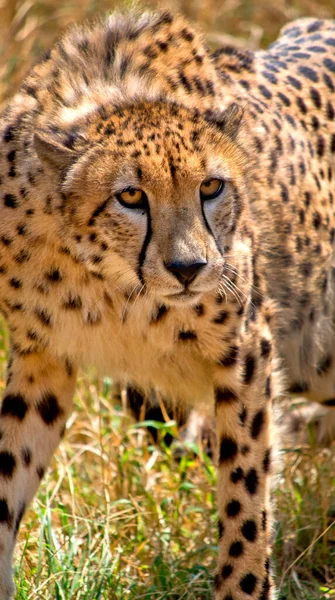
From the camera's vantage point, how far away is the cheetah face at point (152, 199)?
104 inches

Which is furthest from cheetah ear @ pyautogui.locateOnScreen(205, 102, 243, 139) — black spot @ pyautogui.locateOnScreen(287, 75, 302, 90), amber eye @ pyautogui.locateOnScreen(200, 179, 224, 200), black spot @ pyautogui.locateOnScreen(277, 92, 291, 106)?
black spot @ pyautogui.locateOnScreen(287, 75, 302, 90)

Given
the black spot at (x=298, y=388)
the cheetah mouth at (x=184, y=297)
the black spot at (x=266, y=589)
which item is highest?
the cheetah mouth at (x=184, y=297)

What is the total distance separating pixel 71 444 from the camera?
450 cm

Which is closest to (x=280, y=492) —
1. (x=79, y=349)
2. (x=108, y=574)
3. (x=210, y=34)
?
(x=108, y=574)

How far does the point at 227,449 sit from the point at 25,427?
0.61 meters

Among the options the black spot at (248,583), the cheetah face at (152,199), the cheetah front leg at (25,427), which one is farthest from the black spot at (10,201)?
the black spot at (248,583)

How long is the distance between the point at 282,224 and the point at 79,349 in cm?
87

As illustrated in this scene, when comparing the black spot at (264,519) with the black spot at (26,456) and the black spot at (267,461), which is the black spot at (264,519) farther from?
the black spot at (26,456)

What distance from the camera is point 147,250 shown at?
8.82ft

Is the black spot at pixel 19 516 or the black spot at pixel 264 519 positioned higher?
the black spot at pixel 19 516

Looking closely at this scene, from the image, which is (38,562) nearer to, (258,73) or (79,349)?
(79,349)

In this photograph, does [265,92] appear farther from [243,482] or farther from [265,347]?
[243,482]

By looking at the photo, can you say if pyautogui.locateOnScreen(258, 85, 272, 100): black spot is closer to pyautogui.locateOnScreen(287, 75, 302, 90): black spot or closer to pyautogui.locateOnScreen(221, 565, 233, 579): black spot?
pyautogui.locateOnScreen(287, 75, 302, 90): black spot

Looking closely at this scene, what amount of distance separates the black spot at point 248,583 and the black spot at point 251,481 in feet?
0.77
